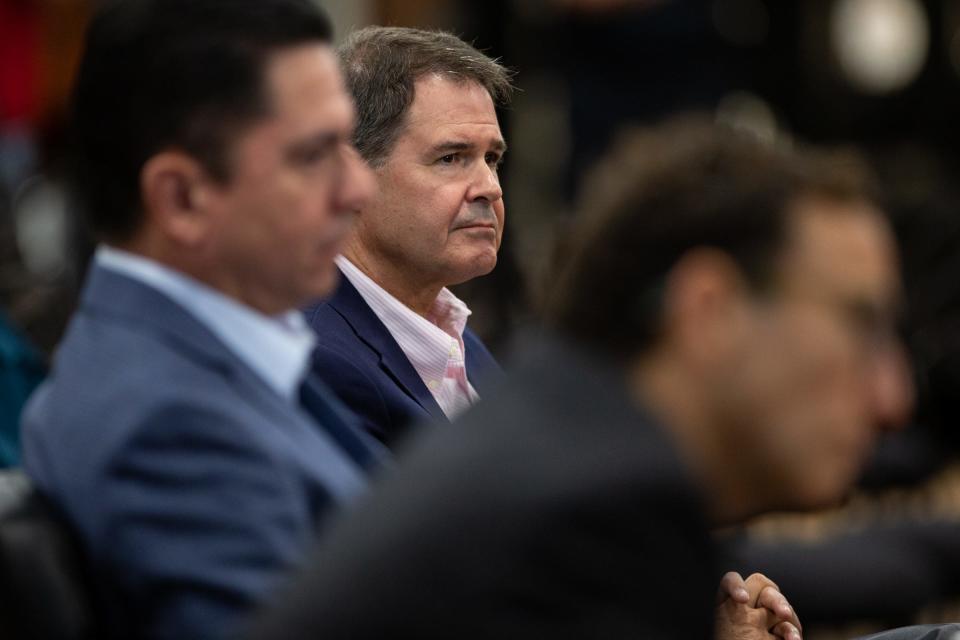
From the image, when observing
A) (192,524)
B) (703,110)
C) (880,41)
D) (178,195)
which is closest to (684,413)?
(192,524)

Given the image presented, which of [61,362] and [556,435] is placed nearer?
[556,435]

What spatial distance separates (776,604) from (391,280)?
2.67 ft

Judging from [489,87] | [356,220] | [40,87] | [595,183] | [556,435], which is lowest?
[556,435]

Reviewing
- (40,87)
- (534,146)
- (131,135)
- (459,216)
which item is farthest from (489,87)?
(40,87)

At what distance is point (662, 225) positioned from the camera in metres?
1.41

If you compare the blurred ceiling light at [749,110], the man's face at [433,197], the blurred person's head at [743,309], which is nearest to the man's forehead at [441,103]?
the man's face at [433,197]

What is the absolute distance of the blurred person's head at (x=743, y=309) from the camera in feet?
4.56

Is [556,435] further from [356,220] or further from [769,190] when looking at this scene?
[356,220]

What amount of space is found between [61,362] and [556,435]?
1.88ft

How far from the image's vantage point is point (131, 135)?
5.32ft

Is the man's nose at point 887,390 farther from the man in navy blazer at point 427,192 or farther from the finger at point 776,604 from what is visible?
the man in navy blazer at point 427,192

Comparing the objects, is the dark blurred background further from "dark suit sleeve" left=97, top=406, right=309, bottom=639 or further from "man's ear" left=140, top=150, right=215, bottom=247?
"dark suit sleeve" left=97, top=406, right=309, bottom=639

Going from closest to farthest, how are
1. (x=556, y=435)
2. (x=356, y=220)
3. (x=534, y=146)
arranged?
1. (x=556, y=435)
2. (x=356, y=220)
3. (x=534, y=146)

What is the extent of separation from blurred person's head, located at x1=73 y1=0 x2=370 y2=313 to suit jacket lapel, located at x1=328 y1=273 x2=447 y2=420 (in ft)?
2.31
